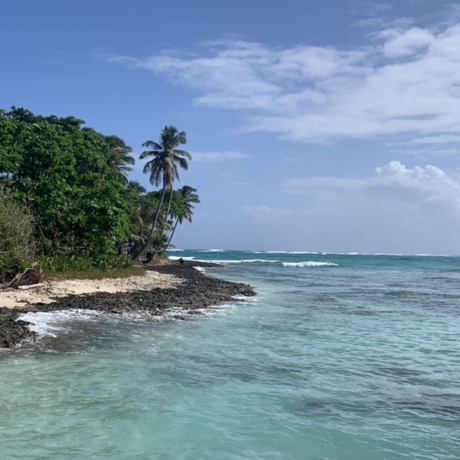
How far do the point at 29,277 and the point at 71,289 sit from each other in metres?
2.11

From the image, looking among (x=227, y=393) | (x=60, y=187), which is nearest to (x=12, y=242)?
(x=60, y=187)

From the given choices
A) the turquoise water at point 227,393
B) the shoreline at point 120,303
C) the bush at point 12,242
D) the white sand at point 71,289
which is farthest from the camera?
the bush at point 12,242

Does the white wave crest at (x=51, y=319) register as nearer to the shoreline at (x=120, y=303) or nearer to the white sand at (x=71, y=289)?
the shoreline at (x=120, y=303)

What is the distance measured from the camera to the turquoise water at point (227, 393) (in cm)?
555

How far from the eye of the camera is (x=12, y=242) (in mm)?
→ 17500

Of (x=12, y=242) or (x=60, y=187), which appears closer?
(x=12, y=242)

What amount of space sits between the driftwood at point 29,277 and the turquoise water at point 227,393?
4.31 meters

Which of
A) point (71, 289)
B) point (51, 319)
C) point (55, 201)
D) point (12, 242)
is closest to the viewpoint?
point (51, 319)

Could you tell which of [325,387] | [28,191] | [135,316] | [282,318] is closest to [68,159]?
[28,191]

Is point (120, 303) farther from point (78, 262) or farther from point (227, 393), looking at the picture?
point (227, 393)

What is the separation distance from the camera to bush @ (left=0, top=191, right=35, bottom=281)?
17.5 metres

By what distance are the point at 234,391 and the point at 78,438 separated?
9.18 ft

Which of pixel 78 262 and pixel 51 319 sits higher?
pixel 78 262

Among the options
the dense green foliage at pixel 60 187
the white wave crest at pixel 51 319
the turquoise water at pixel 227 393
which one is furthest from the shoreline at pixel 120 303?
the dense green foliage at pixel 60 187
